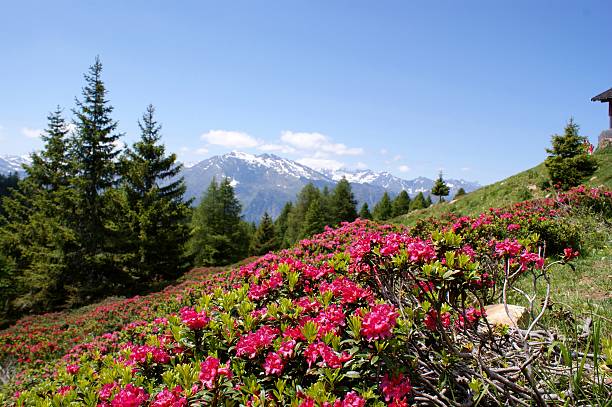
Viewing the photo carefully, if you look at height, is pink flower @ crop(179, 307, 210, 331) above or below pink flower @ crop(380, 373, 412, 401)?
above

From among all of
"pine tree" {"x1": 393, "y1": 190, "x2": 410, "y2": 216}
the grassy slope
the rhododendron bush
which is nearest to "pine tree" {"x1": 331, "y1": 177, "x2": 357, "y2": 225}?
"pine tree" {"x1": 393, "y1": 190, "x2": 410, "y2": 216}

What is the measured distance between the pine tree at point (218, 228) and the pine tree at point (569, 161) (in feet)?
88.6

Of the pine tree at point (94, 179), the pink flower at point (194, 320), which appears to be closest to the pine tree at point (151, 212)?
the pine tree at point (94, 179)

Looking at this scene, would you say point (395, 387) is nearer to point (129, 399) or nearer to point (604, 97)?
point (129, 399)

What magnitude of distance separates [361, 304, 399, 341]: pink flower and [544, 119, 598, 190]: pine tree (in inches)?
629

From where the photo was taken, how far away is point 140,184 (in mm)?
23203

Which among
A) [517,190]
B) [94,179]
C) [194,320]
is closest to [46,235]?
[94,179]

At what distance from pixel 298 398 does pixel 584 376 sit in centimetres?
188

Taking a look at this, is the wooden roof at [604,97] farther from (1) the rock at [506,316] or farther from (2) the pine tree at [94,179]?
(2) the pine tree at [94,179]

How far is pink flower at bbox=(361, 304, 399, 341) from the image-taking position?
1996mm

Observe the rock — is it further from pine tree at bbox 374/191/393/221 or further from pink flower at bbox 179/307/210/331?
pine tree at bbox 374/191/393/221

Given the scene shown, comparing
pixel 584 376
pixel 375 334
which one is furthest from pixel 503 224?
pixel 375 334

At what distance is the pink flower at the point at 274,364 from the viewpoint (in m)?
Answer: 2.15

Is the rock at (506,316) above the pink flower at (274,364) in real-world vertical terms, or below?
below
